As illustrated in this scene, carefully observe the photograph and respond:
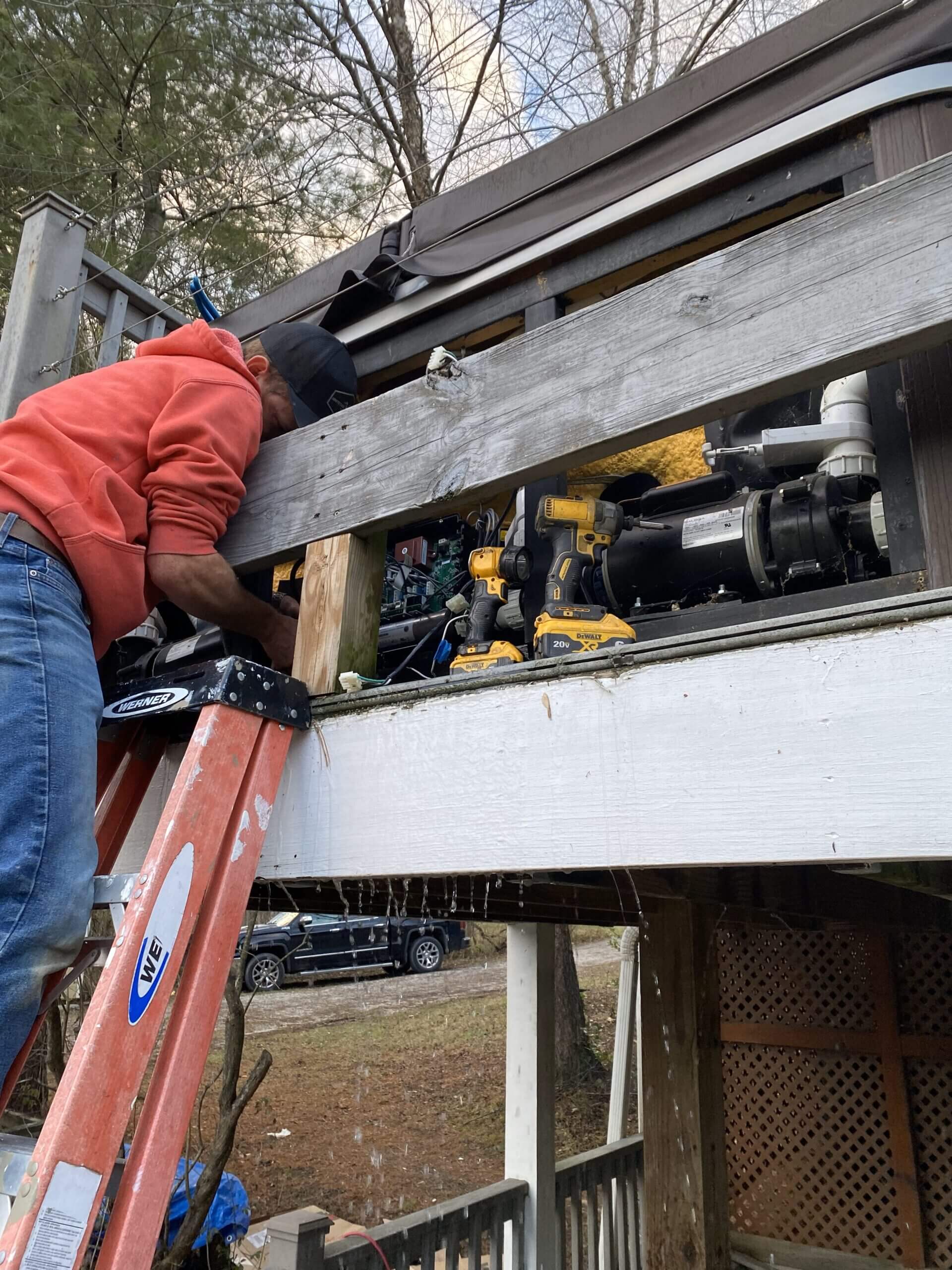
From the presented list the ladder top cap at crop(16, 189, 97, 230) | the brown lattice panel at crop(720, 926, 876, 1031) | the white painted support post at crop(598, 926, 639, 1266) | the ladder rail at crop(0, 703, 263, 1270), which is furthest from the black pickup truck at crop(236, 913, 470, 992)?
the ladder rail at crop(0, 703, 263, 1270)

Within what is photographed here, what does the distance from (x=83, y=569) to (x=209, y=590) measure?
235 millimetres

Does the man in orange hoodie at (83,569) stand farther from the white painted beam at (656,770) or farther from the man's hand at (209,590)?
the white painted beam at (656,770)

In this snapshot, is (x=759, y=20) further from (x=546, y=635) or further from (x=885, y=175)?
(x=546, y=635)

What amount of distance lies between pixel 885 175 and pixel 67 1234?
245cm

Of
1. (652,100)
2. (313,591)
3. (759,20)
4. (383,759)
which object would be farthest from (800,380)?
(759,20)

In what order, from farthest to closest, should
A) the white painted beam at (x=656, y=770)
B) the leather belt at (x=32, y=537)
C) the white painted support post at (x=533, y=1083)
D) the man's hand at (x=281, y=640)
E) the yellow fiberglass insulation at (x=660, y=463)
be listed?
1. the white painted support post at (x=533, y=1083)
2. the yellow fiberglass insulation at (x=660, y=463)
3. the man's hand at (x=281, y=640)
4. the leather belt at (x=32, y=537)
5. the white painted beam at (x=656, y=770)

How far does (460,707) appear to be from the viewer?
5.09ft

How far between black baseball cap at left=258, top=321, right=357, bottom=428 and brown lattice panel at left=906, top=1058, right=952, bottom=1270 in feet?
14.4

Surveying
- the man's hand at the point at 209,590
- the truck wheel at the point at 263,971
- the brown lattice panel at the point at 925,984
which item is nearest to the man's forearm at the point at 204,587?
the man's hand at the point at 209,590

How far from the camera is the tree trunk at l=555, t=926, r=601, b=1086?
937 cm

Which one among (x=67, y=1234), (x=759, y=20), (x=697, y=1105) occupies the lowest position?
(x=697, y=1105)

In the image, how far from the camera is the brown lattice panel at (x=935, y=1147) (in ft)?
14.8

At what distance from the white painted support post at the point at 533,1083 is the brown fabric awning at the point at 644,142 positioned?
309 centimetres

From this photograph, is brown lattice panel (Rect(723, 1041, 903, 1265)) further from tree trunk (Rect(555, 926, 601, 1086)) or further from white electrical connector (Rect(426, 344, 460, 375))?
white electrical connector (Rect(426, 344, 460, 375))
